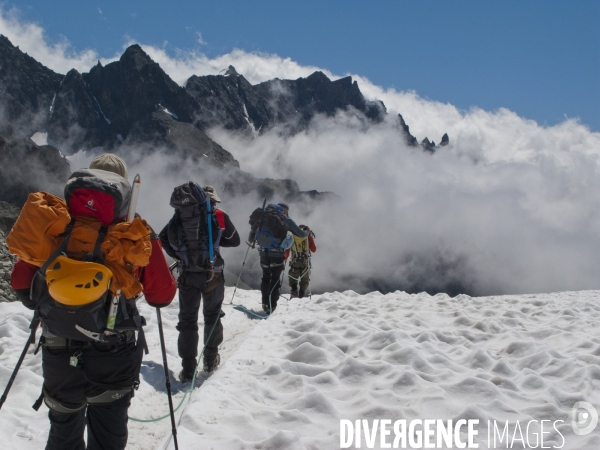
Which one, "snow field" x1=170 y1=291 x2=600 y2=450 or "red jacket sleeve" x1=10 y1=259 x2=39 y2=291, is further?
"snow field" x1=170 y1=291 x2=600 y2=450

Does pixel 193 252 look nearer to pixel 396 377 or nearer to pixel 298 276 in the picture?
pixel 396 377

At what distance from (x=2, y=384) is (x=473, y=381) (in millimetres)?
6556

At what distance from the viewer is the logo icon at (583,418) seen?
4.75 m

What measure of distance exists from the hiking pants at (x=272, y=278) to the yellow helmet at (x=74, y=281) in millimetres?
9191

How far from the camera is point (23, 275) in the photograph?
12.3 ft

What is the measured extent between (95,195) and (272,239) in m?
8.69

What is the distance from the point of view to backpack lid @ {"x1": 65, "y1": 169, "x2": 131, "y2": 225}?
360 centimetres

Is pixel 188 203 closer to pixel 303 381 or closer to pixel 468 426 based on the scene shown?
pixel 303 381

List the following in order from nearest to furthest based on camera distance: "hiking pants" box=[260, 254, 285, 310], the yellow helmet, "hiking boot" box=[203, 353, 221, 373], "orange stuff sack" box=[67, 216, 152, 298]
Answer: the yellow helmet < "orange stuff sack" box=[67, 216, 152, 298] < "hiking boot" box=[203, 353, 221, 373] < "hiking pants" box=[260, 254, 285, 310]

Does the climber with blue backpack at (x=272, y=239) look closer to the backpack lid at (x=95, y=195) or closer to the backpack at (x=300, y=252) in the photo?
the backpack at (x=300, y=252)

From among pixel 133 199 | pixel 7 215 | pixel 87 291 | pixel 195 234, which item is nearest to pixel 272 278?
pixel 195 234

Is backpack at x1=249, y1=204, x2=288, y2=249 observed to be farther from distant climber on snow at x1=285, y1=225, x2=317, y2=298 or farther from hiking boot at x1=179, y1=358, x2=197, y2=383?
hiking boot at x1=179, y1=358, x2=197, y2=383

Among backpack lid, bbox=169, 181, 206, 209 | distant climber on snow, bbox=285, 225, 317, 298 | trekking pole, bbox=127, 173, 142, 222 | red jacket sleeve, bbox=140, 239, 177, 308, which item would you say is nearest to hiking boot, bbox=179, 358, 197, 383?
backpack lid, bbox=169, 181, 206, 209

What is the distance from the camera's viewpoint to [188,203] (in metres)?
Result: 6.91
